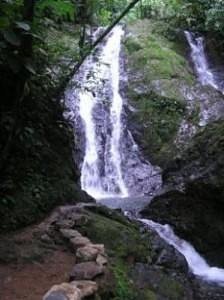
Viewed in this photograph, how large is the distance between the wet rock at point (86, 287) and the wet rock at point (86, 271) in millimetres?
102

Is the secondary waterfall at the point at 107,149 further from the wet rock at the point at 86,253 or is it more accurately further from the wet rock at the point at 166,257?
the wet rock at the point at 86,253

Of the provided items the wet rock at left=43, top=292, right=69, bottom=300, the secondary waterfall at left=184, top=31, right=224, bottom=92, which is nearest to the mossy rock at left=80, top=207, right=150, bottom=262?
the wet rock at left=43, top=292, right=69, bottom=300

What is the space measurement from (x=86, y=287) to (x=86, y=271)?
0.30 meters

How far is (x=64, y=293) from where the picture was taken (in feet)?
11.3

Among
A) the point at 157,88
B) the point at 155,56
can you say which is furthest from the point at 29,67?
the point at 155,56

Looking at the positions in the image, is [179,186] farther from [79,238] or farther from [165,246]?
[79,238]

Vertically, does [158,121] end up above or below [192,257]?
above

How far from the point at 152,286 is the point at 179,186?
9.94 ft

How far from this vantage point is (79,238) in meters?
4.79

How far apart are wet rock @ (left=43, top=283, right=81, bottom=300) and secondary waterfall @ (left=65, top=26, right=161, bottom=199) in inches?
274

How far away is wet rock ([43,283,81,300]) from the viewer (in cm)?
336

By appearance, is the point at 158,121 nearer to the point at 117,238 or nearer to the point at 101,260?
the point at 117,238

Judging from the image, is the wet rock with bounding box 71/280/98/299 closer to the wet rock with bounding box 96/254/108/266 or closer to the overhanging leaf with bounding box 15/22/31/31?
the wet rock with bounding box 96/254/108/266

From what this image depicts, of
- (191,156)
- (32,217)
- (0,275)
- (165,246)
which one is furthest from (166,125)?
(0,275)
